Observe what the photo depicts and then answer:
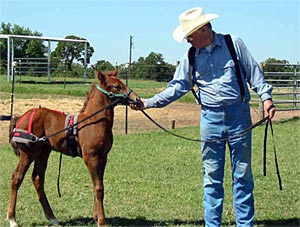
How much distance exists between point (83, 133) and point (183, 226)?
4.78 ft

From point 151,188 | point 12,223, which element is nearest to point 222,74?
point 12,223

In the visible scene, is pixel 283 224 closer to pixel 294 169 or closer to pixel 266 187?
pixel 266 187

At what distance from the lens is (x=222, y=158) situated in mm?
5391

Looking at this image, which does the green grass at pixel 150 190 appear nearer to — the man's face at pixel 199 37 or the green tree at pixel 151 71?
the man's face at pixel 199 37

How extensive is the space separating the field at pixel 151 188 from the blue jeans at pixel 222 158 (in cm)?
77

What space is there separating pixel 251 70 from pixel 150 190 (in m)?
3.14

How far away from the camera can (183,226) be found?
19.5 ft

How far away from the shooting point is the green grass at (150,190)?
21.0 ft

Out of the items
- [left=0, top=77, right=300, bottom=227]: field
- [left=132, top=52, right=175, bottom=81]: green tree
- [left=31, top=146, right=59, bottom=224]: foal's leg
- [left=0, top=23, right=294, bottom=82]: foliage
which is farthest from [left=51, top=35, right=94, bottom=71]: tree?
[left=31, top=146, right=59, bottom=224]: foal's leg

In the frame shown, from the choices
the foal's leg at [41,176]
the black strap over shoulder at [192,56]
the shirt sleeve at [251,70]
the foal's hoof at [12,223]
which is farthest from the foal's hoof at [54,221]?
the shirt sleeve at [251,70]

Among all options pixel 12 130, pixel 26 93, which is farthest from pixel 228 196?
pixel 26 93

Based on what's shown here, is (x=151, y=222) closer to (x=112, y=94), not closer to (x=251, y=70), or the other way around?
(x=112, y=94)

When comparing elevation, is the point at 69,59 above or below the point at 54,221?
above

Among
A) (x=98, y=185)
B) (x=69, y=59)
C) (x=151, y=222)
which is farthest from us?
(x=69, y=59)
